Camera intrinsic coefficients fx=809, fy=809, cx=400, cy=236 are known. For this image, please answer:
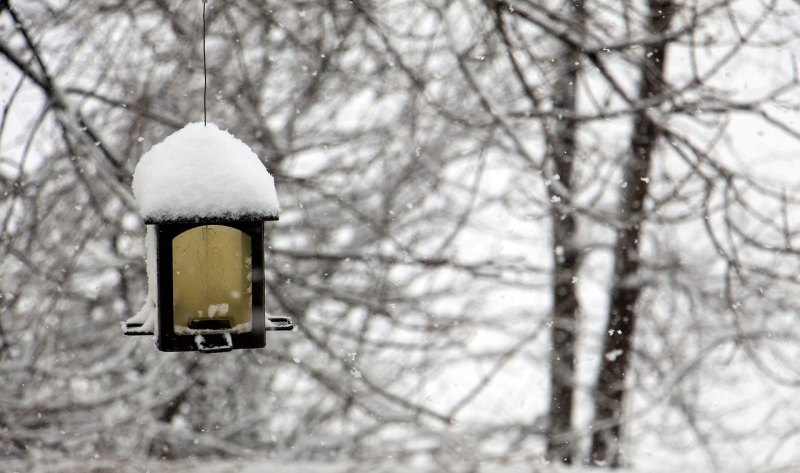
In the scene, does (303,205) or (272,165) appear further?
(303,205)

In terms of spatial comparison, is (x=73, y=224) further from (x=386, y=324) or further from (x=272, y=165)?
(x=386, y=324)

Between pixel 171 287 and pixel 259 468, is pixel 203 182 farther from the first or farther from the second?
pixel 259 468

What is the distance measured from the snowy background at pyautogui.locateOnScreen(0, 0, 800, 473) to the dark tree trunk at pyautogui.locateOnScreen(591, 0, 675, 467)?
0.03 metres

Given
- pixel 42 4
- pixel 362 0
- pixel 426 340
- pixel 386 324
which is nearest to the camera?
pixel 42 4

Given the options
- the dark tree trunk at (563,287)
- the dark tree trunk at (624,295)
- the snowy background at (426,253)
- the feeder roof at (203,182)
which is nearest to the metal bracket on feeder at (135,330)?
the feeder roof at (203,182)

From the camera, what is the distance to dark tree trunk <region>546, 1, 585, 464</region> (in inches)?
236

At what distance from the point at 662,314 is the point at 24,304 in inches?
188

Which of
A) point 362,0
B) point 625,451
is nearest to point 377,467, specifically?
point 625,451

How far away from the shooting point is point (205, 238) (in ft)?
7.47

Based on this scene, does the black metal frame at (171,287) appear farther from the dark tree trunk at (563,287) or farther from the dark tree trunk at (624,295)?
the dark tree trunk at (624,295)

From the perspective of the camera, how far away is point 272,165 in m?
5.59

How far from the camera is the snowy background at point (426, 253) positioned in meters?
5.24

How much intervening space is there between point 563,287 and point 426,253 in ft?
3.76

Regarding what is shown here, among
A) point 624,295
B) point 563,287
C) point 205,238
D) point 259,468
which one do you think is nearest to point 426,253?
point 563,287
